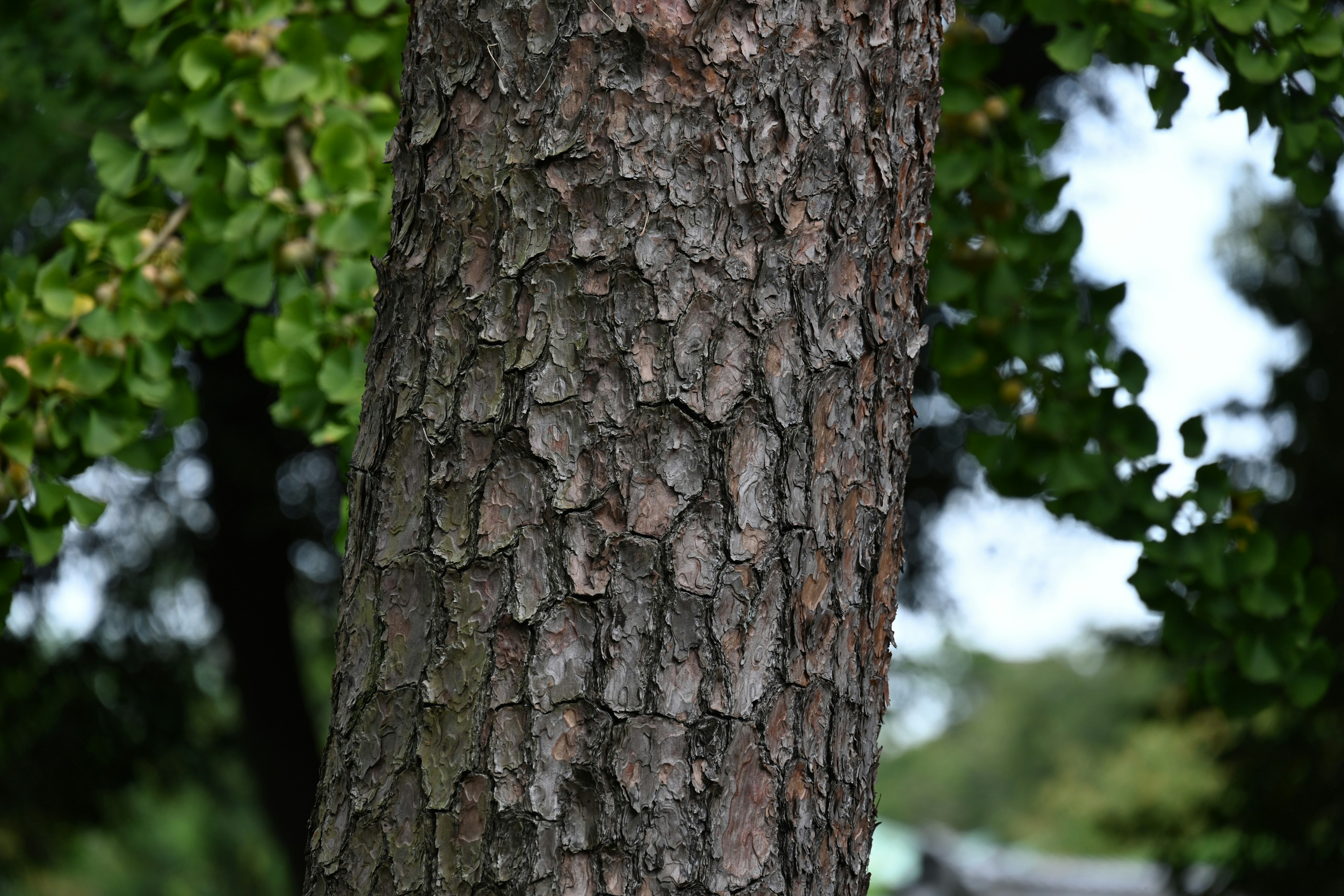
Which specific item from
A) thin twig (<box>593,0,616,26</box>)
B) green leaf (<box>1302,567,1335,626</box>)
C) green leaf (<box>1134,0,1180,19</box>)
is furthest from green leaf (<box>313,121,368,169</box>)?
green leaf (<box>1302,567,1335,626</box>)

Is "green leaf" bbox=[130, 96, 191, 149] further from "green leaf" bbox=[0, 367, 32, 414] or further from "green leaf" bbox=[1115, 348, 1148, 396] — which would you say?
"green leaf" bbox=[1115, 348, 1148, 396]

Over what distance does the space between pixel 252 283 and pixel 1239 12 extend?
5.57ft

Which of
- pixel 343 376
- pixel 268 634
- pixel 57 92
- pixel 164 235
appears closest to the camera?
pixel 343 376

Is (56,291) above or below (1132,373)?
below

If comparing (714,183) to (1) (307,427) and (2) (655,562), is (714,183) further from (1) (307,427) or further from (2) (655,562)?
(1) (307,427)

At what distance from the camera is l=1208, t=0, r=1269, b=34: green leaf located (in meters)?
1.79

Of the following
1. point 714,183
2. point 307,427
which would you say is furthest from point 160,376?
point 714,183

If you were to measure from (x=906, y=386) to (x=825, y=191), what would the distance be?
216mm

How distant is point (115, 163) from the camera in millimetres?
1985

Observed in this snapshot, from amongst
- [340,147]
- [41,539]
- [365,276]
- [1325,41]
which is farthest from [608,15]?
[1325,41]

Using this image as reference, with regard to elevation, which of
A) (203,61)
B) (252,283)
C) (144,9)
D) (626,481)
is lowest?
(626,481)

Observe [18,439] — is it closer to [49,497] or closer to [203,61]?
[49,497]

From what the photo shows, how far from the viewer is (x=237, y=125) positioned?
193 centimetres

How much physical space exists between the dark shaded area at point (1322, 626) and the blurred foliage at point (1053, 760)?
0.81 m
